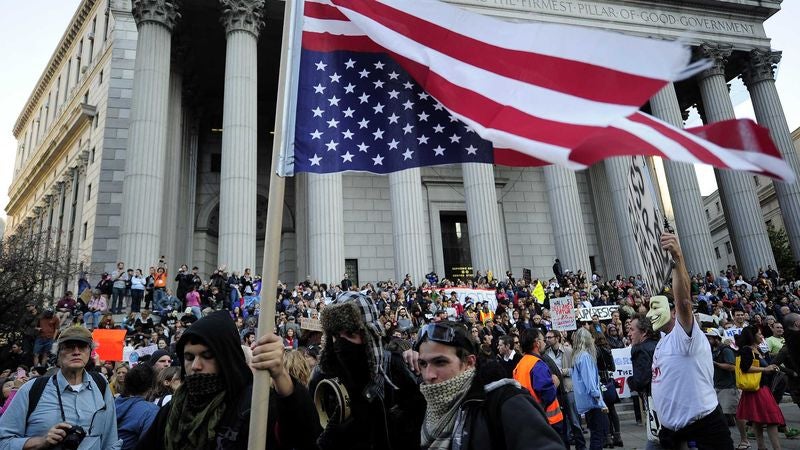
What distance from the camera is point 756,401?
824cm

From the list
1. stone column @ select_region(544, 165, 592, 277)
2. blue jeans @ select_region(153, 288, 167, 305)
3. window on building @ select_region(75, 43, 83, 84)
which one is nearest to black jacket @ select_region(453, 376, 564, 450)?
blue jeans @ select_region(153, 288, 167, 305)

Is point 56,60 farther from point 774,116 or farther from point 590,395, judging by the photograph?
point 590,395

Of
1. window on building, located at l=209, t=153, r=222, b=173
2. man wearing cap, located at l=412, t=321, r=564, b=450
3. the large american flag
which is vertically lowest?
man wearing cap, located at l=412, t=321, r=564, b=450

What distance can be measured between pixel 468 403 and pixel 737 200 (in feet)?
105

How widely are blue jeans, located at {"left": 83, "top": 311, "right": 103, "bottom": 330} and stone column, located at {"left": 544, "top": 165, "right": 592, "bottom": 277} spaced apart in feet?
63.2

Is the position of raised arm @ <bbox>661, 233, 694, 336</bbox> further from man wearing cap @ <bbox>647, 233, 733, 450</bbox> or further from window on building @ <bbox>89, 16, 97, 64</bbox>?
window on building @ <bbox>89, 16, 97, 64</bbox>

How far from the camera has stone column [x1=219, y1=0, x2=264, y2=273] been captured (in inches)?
857

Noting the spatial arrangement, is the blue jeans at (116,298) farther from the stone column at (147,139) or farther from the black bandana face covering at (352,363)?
the black bandana face covering at (352,363)

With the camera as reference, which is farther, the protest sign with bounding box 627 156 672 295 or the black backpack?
the protest sign with bounding box 627 156 672 295

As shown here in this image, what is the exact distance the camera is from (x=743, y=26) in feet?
105

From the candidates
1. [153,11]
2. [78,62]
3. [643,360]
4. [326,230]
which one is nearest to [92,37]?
[78,62]

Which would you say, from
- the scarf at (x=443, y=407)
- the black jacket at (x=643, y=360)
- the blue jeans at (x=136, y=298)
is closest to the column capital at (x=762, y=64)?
the black jacket at (x=643, y=360)

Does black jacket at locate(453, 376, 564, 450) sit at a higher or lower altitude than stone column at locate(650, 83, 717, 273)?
lower

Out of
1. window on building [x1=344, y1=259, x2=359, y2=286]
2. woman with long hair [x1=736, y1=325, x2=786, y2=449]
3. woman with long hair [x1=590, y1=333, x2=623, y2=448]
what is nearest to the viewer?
woman with long hair [x1=736, y1=325, x2=786, y2=449]
